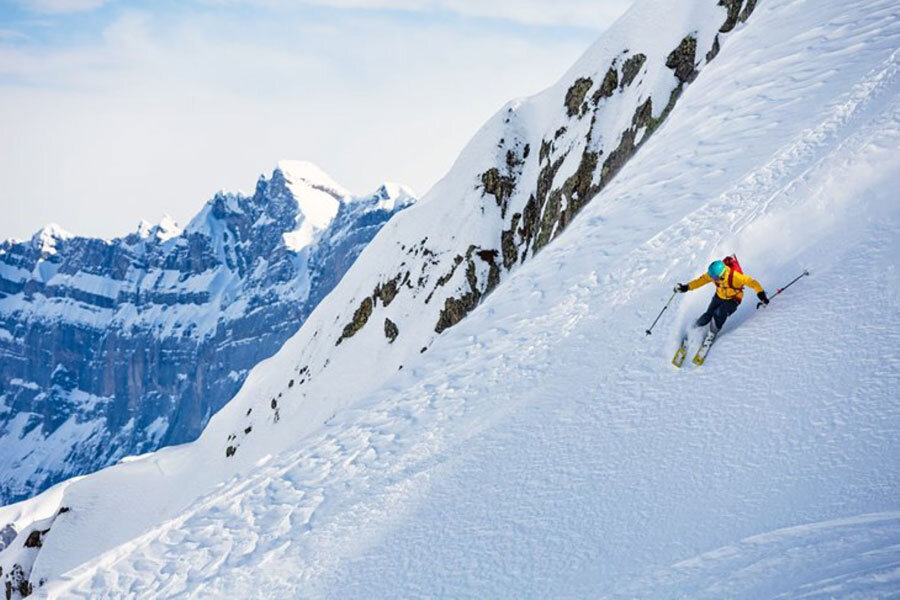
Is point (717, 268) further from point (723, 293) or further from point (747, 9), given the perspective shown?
point (747, 9)

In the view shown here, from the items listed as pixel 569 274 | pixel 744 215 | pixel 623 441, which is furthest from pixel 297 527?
pixel 744 215

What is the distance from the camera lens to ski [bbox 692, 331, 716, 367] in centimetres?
972

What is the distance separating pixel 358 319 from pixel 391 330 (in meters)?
6.10

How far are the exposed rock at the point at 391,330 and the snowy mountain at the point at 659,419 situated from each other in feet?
98.2

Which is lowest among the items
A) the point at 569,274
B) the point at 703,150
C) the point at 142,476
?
the point at 142,476

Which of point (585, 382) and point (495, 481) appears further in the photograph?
point (585, 382)

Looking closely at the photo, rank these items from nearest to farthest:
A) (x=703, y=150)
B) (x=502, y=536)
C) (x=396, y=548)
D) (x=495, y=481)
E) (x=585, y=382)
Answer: (x=502, y=536), (x=396, y=548), (x=495, y=481), (x=585, y=382), (x=703, y=150)

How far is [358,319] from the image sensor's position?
177ft

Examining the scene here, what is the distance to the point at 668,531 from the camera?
6.90m

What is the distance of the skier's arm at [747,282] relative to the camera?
9.70 metres

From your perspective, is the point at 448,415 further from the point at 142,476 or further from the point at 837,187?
the point at 142,476

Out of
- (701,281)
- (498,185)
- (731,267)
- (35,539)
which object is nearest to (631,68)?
(498,185)

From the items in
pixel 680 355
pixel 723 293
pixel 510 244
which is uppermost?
pixel 510 244

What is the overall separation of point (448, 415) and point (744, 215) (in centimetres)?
651
